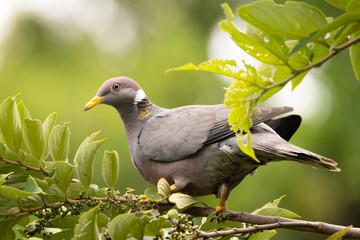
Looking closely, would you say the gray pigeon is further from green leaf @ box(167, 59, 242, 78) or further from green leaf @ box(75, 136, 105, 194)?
green leaf @ box(167, 59, 242, 78)

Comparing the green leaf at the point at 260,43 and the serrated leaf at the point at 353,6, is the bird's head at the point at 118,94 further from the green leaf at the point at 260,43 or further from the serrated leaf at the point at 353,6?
the serrated leaf at the point at 353,6

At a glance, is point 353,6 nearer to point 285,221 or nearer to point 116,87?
point 285,221

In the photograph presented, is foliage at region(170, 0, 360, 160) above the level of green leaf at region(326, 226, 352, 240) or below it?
above

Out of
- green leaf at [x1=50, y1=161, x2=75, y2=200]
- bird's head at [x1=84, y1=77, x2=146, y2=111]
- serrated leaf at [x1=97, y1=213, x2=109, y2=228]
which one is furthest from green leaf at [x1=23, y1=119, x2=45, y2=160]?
bird's head at [x1=84, y1=77, x2=146, y2=111]

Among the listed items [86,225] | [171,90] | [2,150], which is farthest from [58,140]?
[171,90]

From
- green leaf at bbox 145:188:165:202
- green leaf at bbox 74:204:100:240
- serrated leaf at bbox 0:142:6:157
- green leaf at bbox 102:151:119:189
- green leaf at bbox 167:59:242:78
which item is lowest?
green leaf at bbox 145:188:165:202

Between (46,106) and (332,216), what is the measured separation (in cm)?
461

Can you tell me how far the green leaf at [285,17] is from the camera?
0.92 metres

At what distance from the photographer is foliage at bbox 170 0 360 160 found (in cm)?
93

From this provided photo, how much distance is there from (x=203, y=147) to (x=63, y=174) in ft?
3.26

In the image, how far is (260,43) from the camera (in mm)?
1021

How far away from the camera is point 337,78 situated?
256 inches

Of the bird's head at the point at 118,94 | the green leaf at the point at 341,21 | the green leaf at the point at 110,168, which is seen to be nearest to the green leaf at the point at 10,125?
the green leaf at the point at 110,168

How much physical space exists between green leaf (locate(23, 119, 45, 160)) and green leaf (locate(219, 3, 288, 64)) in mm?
820
